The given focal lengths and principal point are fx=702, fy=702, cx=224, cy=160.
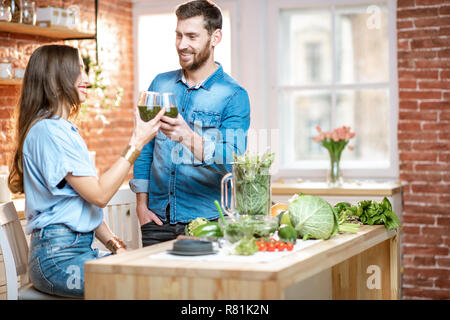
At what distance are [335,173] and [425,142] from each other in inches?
27.1

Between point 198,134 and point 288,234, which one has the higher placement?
point 198,134

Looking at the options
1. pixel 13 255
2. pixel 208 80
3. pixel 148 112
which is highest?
pixel 208 80

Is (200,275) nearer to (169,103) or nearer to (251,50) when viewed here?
(169,103)

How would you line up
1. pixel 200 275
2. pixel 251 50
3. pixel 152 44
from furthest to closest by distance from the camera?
1. pixel 152 44
2. pixel 251 50
3. pixel 200 275

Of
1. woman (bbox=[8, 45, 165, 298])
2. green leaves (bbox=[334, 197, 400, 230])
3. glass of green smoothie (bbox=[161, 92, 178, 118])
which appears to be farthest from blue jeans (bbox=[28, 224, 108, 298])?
green leaves (bbox=[334, 197, 400, 230])

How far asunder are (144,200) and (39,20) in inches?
73.4

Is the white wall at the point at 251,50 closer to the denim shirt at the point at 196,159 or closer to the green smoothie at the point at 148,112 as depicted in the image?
the denim shirt at the point at 196,159

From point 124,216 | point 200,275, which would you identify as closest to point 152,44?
point 124,216

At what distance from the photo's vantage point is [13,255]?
2.47 metres

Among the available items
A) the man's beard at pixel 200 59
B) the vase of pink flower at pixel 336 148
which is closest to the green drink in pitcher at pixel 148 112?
the man's beard at pixel 200 59

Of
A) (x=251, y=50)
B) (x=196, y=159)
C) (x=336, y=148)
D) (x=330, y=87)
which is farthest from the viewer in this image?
(x=251, y=50)

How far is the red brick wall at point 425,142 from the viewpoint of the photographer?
4.98m
